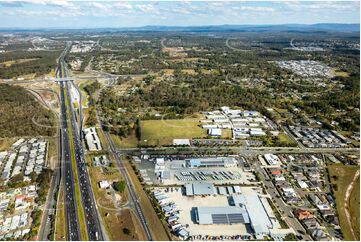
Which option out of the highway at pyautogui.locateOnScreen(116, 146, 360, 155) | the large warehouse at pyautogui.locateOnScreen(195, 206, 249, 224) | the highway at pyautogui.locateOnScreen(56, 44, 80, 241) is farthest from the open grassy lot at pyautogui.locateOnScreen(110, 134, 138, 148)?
the large warehouse at pyautogui.locateOnScreen(195, 206, 249, 224)

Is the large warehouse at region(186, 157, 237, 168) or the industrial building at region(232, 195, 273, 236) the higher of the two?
the large warehouse at region(186, 157, 237, 168)

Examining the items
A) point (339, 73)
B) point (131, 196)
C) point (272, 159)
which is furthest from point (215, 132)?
point (339, 73)

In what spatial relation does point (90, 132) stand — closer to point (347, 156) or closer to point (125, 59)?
point (347, 156)

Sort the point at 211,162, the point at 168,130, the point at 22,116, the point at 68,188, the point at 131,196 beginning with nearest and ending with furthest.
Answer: the point at 131,196 → the point at 68,188 → the point at 211,162 → the point at 168,130 → the point at 22,116

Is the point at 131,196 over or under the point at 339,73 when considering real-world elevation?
under

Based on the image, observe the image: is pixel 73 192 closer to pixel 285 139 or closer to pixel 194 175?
pixel 194 175

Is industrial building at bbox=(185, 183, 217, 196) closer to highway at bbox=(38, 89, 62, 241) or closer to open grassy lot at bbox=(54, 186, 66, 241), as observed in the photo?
open grassy lot at bbox=(54, 186, 66, 241)

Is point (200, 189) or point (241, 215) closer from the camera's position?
point (241, 215)
